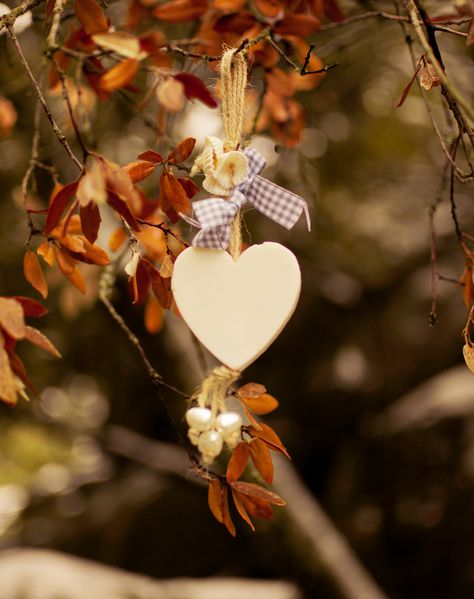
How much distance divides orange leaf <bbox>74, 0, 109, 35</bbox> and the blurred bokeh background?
1049 mm

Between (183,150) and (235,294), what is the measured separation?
22cm

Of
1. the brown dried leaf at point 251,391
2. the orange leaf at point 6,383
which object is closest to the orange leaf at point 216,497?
the brown dried leaf at point 251,391

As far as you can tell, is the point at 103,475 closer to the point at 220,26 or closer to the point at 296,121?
the point at 296,121

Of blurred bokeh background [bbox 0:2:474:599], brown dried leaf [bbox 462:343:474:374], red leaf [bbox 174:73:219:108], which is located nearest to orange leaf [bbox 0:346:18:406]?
red leaf [bbox 174:73:219:108]

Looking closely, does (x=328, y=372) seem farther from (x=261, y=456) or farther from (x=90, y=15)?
(x=90, y=15)

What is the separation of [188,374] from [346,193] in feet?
6.42

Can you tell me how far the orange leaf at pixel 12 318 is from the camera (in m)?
0.73

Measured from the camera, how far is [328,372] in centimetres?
331

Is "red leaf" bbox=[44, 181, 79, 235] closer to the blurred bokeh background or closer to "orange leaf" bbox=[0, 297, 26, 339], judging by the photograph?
"orange leaf" bbox=[0, 297, 26, 339]

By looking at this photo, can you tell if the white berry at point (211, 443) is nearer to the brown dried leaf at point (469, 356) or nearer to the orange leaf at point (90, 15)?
the brown dried leaf at point (469, 356)

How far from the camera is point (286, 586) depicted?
2.43 meters

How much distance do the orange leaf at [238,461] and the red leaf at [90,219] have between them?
1.10 feet

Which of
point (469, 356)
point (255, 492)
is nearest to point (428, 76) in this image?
point (469, 356)

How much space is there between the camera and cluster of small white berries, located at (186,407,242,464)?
0.75 metres
